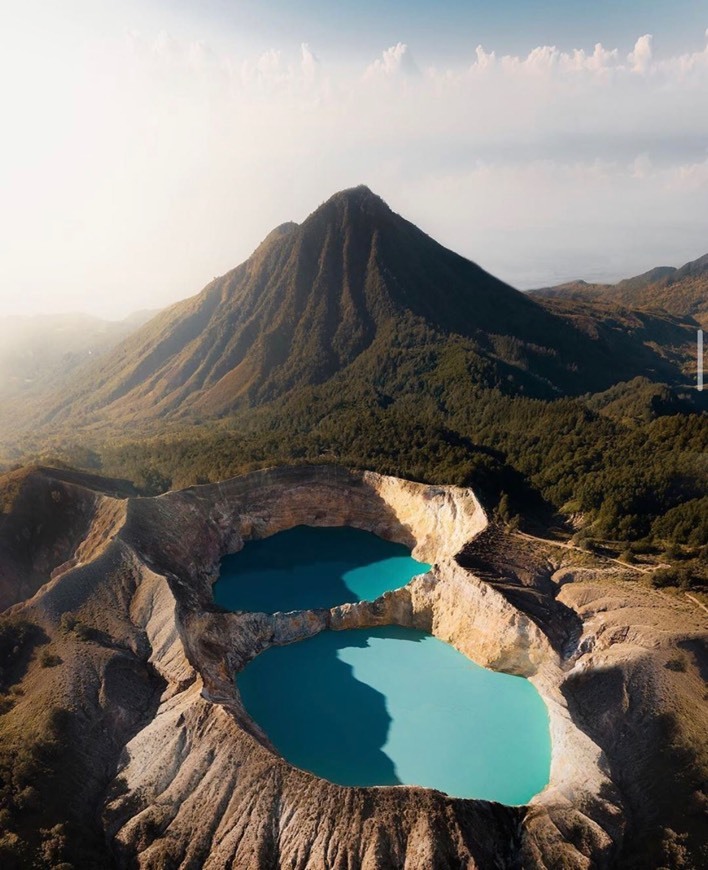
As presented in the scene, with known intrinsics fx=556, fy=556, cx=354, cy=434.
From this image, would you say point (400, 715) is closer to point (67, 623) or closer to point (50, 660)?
point (50, 660)

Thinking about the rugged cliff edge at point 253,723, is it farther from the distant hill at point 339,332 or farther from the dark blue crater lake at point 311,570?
the distant hill at point 339,332

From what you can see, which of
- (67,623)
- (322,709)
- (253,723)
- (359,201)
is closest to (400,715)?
(322,709)

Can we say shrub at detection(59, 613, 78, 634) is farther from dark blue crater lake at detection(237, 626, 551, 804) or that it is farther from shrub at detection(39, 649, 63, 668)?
dark blue crater lake at detection(237, 626, 551, 804)

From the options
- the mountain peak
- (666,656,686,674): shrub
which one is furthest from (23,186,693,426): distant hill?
(666,656,686,674): shrub

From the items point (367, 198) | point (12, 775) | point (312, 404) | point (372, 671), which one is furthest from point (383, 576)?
point (367, 198)

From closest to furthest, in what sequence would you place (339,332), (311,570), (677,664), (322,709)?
(677,664) < (322,709) < (311,570) < (339,332)

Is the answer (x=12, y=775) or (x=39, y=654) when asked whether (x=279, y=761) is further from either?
(x=39, y=654)
